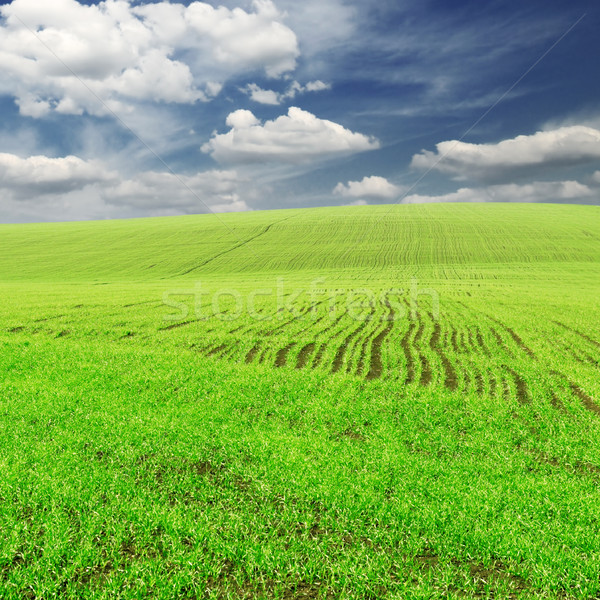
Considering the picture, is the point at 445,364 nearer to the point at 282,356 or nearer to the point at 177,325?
the point at 282,356

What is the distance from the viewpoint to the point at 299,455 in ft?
33.4

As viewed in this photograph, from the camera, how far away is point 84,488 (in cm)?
882

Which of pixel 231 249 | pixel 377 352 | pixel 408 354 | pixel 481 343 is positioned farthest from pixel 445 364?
pixel 231 249

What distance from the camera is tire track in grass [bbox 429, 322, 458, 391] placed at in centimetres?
1549

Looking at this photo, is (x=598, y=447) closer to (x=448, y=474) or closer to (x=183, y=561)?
(x=448, y=474)

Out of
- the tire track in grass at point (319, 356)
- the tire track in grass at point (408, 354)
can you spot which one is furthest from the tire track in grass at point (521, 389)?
the tire track in grass at point (319, 356)

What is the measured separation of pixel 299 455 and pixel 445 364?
10066mm

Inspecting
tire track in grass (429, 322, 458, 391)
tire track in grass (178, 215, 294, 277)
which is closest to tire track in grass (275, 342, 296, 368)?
tire track in grass (429, 322, 458, 391)

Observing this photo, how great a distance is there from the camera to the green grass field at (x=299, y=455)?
666cm

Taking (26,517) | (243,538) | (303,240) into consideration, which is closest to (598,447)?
(243,538)

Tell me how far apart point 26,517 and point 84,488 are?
112 centimetres

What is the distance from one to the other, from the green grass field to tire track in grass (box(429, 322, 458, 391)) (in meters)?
0.18

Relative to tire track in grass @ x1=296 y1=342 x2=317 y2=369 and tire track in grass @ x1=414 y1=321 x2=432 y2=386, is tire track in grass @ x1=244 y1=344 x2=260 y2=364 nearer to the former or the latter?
tire track in grass @ x1=296 y1=342 x2=317 y2=369

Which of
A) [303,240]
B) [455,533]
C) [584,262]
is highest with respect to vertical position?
[303,240]
